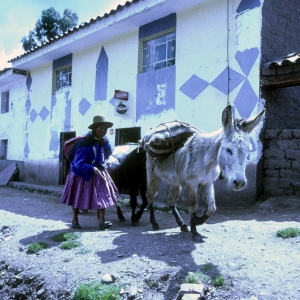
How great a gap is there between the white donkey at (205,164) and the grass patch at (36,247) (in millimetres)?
1662

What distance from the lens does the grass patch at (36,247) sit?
4.35 meters

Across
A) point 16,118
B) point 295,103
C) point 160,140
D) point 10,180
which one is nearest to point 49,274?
point 160,140

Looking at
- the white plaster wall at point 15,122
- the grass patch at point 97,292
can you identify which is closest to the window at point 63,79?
the white plaster wall at point 15,122

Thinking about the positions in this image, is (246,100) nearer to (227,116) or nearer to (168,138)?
(168,138)

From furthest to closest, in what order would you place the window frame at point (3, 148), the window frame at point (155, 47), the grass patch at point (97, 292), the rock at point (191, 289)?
1. the window frame at point (3, 148)
2. the window frame at point (155, 47)
3. the grass patch at point (97, 292)
4. the rock at point (191, 289)

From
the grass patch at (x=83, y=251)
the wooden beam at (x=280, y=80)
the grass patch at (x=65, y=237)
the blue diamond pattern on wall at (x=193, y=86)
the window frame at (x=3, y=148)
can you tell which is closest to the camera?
the grass patch at (x=83, y=251)

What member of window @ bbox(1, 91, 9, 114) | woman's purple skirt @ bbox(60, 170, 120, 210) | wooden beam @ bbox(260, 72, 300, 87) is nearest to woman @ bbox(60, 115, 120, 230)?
woman's purple skirt @ bbox(60, 170, 120, 210)

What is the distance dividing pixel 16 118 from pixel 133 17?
8.30m

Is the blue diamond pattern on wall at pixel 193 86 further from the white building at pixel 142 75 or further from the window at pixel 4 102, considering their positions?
the window at pixel 4 102

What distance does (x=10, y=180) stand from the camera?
14.0 meters

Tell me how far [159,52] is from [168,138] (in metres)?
4.83

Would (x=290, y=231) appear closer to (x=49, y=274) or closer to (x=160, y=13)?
(x=49, y=274)

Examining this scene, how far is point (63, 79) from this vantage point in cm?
1241

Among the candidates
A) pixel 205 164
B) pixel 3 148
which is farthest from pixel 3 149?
pixel 205 164
